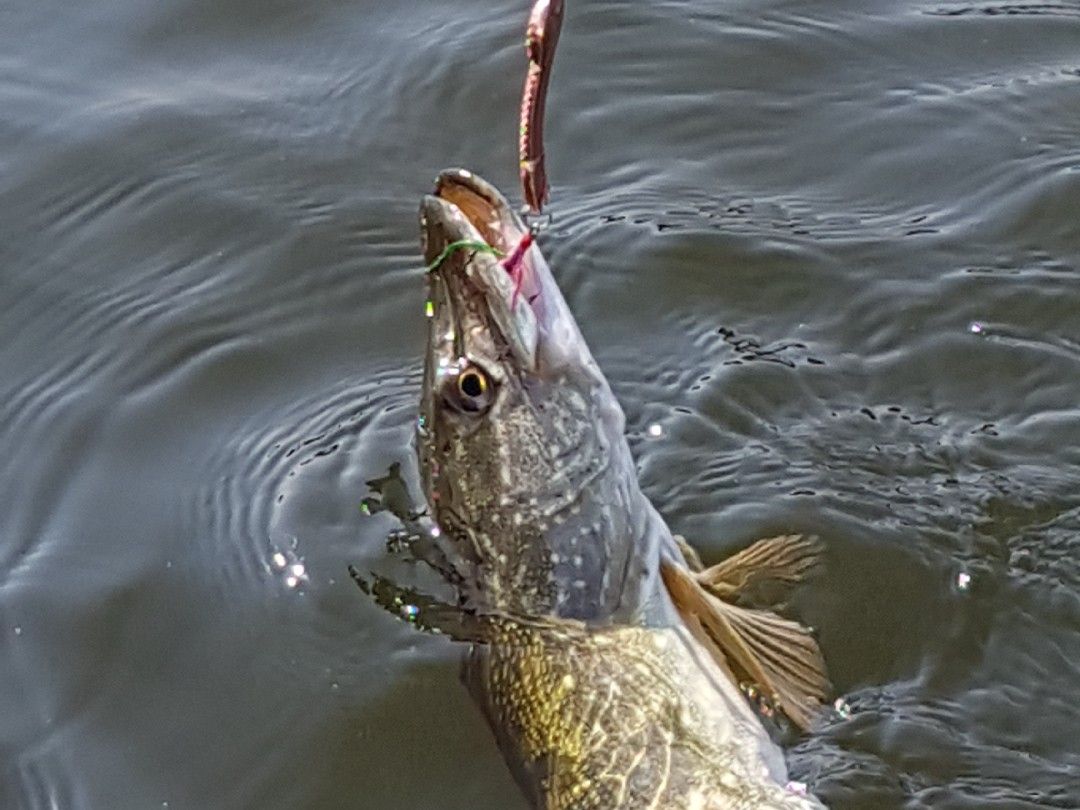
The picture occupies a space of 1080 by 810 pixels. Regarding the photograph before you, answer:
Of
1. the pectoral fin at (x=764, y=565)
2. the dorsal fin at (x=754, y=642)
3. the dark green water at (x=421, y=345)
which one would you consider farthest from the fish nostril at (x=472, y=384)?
the dark green water at (x=421, y=345)

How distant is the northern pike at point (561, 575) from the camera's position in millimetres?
3625

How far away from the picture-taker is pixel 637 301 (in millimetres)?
5430

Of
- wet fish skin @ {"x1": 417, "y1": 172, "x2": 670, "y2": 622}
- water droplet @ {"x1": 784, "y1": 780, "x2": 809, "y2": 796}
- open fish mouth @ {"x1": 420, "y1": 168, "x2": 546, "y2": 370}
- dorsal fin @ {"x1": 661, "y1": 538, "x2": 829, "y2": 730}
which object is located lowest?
water droplet @ {"x1": 784, "y1": 780, "x2": 809, "y2": 796}

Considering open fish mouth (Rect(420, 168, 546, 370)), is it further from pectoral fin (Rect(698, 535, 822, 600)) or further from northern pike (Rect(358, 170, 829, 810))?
pectoral fin (Rect(698, 535, 822, 600))

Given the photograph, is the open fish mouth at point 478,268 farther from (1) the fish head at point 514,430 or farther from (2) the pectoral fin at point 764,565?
(2) the pectoral fin at point 764,565

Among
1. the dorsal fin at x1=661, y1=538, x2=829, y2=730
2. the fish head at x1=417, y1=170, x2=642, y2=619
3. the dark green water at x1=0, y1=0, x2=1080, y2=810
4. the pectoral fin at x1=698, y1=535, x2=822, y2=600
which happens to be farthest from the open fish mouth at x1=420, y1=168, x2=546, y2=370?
the dark green water at x1=0, y1=0, x2=1080, y2=810

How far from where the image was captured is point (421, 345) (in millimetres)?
5422

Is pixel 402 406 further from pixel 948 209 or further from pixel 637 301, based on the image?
pixel 948 209

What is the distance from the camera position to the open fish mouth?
12.1ft

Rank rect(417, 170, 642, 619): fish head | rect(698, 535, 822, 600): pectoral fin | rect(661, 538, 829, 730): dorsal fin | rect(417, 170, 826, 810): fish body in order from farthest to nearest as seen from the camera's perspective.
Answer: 1. rect(698, 535, 822, 600): pectoral fin
2. rect(661, 538, 829, 730): dorsal fin
3. rect(417, 170, 642, 619): fish head
4. rect(417, 170, 826, 810): fish body

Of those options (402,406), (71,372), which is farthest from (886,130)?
(71,372)

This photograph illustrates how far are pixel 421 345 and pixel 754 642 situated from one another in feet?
5.88

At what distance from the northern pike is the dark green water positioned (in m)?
0.35

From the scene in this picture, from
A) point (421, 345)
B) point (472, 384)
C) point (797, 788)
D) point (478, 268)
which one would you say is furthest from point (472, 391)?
point (421, 345)
